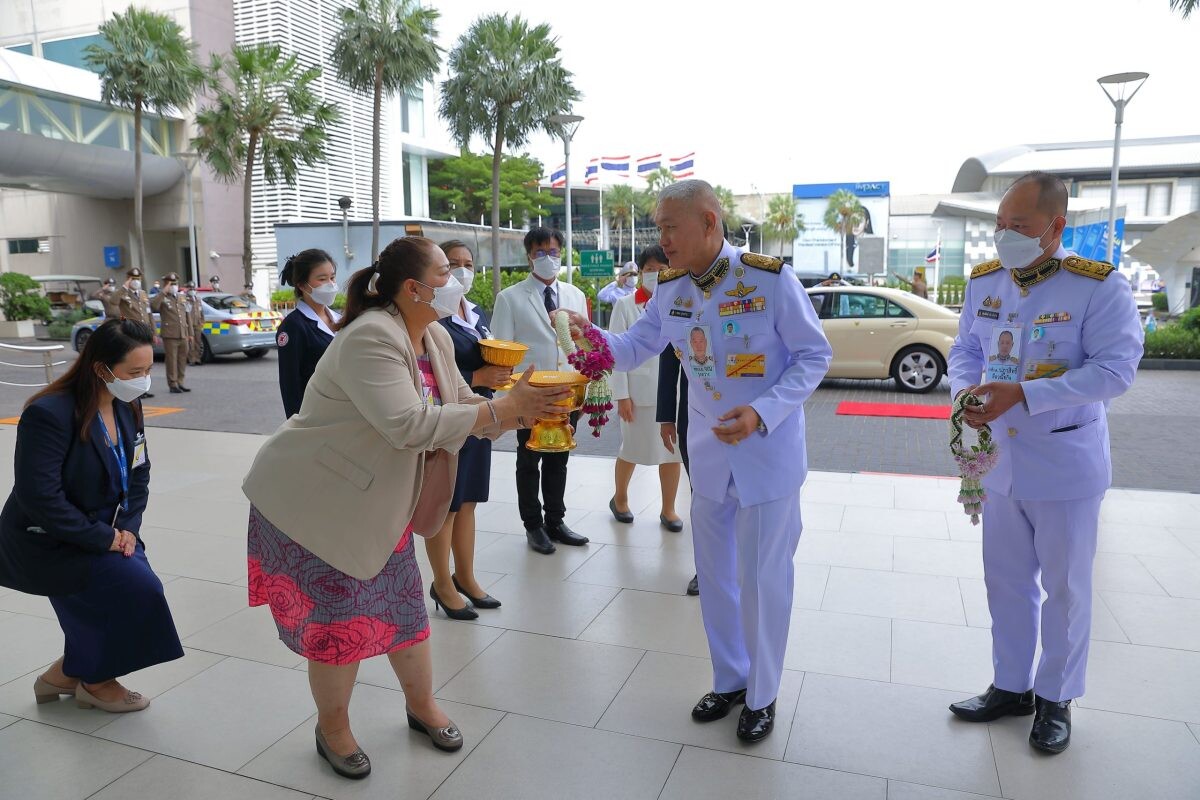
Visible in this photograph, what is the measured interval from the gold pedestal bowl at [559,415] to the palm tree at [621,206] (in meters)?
69.0

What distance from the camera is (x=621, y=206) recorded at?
240ft

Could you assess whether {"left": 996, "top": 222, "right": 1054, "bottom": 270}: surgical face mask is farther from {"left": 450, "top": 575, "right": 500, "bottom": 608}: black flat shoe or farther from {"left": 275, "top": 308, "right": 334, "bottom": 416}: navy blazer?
{"left": 275, "top": 308, "right": 334, "bottom": 416}: navy blazer

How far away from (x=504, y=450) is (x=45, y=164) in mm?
24868

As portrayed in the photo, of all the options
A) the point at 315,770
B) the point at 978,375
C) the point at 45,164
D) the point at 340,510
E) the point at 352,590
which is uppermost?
the point at 45,164

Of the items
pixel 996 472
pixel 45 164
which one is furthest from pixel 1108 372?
pixel 45 164

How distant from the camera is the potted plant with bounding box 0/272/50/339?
78.3 ft

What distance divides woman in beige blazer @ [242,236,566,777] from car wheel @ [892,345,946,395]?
982 cm

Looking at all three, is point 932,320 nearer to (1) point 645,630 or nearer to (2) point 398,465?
(1) point 645,630

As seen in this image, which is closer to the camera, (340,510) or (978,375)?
(340,510)

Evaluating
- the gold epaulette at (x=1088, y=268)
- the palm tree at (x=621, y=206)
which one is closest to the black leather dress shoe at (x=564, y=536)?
the gold epaulette at (x=1088, y=268)

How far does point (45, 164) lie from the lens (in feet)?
83.0

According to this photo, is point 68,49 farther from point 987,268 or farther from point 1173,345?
point 987,268

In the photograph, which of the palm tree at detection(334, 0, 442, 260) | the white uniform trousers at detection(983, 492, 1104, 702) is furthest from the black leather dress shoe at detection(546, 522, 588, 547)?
the palm tree at detection(334, 0, 442, 260)

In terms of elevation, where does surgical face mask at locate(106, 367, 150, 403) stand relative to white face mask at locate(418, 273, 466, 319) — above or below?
below
